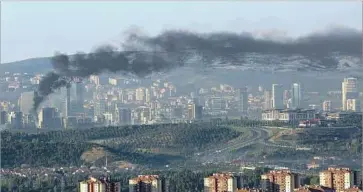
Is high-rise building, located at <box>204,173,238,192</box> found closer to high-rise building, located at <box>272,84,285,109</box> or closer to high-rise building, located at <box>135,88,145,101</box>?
high-rise building, located at <box>135,88,145,101</box>

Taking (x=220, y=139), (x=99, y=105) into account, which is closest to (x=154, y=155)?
(x=220, y=139)

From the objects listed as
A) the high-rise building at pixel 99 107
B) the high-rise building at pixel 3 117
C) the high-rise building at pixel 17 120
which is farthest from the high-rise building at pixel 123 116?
the high-rise building at pixel 17 120

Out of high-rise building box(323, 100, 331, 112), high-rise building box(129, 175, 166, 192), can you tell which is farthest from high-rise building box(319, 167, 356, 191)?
high-rise building box(323, 100, 331, 112)

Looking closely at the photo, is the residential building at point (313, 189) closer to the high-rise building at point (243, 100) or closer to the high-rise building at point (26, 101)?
the high-rise building at point (26, 101)

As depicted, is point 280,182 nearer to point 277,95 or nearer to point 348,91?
point 348,91

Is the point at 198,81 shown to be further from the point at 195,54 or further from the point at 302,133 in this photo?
the point at 302,133

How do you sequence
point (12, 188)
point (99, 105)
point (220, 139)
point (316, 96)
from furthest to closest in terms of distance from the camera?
point (316, 96)
point (99, 105)
point (220, 139)
point (12, 188)
